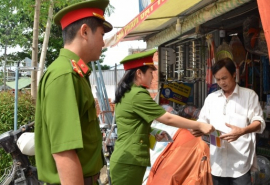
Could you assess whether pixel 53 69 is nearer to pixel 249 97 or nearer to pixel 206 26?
pixel 249 97

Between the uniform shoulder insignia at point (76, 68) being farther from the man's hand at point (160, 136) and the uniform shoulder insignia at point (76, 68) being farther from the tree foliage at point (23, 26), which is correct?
the tree foliage at point (23, 26)

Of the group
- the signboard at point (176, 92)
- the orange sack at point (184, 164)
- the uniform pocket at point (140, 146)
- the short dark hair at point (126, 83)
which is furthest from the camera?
the signboard at point (176, 92)

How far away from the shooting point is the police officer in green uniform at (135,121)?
9.53 feet

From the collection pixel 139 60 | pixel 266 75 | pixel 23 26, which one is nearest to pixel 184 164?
pixel 139 60

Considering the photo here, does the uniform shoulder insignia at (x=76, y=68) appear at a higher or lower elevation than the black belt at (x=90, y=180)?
higher

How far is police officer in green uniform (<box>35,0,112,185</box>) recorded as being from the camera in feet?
5.03

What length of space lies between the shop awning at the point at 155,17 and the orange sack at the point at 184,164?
1.53m

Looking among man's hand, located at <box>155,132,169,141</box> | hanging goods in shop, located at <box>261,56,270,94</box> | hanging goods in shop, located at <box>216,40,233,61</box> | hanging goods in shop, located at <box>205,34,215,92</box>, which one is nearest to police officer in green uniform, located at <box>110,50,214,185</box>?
man's hand, located at <box>155,132,169,141</box>

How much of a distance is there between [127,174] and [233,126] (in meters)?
Result: 1.01

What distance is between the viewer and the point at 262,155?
435 centimetres

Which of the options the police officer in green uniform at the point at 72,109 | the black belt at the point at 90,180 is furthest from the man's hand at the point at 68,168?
the black belt at the point at 90,180

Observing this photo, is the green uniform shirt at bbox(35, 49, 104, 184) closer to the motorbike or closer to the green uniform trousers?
the green uniform trousers

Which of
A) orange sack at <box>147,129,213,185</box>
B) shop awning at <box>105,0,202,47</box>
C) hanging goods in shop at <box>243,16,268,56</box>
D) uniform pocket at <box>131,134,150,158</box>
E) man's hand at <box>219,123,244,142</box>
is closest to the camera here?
man's hand at <box>219,123,244,142</box>

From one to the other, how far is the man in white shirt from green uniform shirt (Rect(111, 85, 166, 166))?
0.47 meters
